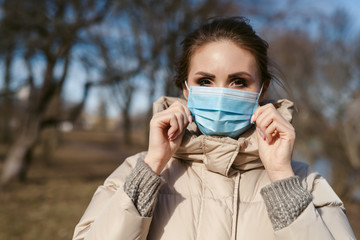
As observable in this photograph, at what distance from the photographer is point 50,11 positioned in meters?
8.31

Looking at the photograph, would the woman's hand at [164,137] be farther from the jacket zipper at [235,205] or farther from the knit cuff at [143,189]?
the jacket zipper at [235,205]

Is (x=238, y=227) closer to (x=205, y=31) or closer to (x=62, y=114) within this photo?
(x=205, y=31)

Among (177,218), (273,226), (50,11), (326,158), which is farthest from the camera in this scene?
(326,158)

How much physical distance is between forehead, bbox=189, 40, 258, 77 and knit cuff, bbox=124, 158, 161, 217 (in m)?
0.62

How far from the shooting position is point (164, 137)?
149 cm

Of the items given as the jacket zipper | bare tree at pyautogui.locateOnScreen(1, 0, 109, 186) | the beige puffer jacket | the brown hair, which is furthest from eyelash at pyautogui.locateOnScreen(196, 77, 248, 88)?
bare tree at pyautogui.locateOnScreen(1, 0, 109, 186)

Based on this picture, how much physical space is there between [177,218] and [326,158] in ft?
32.9

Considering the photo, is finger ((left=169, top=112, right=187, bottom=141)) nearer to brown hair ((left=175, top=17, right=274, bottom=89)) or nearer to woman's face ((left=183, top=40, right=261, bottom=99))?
woman's face ((left=183, top=40, right=261, bottom=99))

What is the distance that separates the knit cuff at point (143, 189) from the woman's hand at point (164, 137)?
62mm

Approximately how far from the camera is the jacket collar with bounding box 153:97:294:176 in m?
1.49

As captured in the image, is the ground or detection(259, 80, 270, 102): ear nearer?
detection(259, 80, 270, 102): ear

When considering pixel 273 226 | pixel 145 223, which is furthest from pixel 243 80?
pixel 145 223

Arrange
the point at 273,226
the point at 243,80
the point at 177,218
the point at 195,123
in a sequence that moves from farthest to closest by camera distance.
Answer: the point at 195,123
the point at 243,80
the point at 177,218
the point at 273,226

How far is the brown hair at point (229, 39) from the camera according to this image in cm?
167
